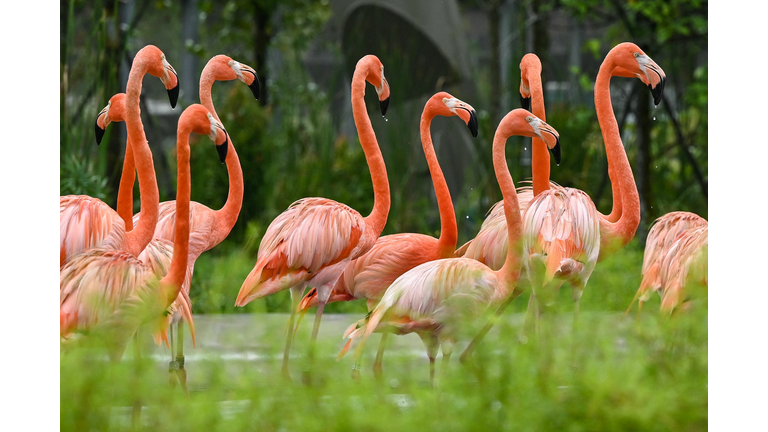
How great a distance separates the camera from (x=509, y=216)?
9.90ft

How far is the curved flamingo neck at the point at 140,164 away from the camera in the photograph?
9.36ft

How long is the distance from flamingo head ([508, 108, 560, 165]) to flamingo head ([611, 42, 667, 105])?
57 cm

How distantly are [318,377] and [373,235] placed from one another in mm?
1170

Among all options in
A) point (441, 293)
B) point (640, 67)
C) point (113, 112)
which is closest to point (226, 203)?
point (113, 112)

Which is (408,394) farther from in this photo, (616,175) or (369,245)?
(616,175)

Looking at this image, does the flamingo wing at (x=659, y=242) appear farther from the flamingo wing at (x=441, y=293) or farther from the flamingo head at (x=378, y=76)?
the flamingo head at (x=378, y=76)

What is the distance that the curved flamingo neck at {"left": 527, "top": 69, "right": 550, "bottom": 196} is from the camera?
11.0ft

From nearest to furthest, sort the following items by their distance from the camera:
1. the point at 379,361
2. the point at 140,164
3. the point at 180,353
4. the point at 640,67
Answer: the point at 379,361
the point at 140,164
the point at 180,353
the point at 640,67

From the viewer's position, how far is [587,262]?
3.14 m

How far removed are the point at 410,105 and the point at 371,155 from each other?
1.74 m

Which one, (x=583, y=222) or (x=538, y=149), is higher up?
(x=538, y=149)

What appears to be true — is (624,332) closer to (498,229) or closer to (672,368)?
(672,368)

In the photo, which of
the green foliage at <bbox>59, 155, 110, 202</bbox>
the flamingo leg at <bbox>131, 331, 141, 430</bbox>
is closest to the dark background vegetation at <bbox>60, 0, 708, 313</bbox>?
the green foliage at <bbox>59, 155, 110, 202</bbox>

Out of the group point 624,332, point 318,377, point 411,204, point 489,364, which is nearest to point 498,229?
point 624,332
